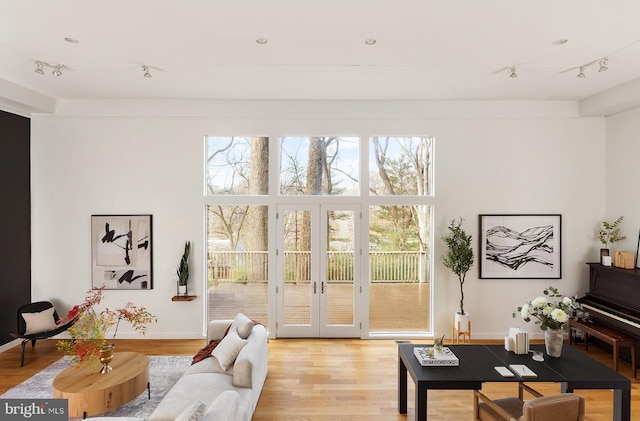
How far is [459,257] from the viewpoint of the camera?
4.80 meters

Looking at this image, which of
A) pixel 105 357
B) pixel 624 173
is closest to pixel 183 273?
pixel 105 357

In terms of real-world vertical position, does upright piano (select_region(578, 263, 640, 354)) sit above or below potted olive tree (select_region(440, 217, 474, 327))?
below

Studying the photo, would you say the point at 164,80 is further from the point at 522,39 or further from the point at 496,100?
the point at 496,100

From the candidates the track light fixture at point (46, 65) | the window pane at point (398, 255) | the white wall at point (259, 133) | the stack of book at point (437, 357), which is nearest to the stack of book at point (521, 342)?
the stack of book at point (437, 357)

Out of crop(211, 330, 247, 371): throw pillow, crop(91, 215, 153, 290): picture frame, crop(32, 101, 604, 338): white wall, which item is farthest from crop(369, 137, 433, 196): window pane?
crop(91, 215, 153, 290): picture frame

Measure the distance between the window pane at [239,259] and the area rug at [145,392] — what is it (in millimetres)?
1094

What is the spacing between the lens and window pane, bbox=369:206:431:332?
5.34m

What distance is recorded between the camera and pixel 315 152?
5391 mm

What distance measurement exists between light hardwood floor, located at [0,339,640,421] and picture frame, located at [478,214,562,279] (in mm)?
1193

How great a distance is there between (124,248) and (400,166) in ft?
14.0

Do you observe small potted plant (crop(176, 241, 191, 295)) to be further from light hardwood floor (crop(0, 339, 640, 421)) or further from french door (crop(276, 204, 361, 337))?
french door (crop(276, 204, 361, 337))

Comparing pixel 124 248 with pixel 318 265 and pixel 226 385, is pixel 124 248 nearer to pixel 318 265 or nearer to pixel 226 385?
pixel 318 265

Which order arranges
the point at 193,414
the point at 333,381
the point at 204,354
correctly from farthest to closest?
1. the point at 333,381
2. the point at 204,354
3. the point at 193,414

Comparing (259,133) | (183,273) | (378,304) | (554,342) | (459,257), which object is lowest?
(378,304)
